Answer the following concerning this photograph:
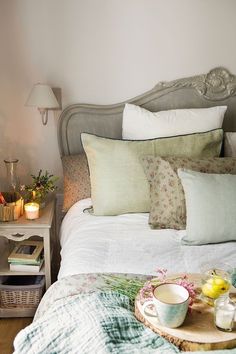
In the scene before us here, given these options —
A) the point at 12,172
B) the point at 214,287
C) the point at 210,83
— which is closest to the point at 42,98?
the point at 12,172

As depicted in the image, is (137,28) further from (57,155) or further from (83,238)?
(83,238)

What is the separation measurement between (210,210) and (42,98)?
1149 millimetres

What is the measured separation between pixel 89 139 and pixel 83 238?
1.77ft

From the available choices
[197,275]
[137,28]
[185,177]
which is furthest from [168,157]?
[137,28]

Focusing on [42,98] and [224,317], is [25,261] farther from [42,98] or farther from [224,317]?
[224,317]

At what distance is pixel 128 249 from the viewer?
1788 mm

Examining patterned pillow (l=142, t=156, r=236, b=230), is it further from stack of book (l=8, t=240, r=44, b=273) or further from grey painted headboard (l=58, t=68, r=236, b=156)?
stack of book (l=8, t=240, r=44, b=273)

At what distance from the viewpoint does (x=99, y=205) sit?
2.12 m

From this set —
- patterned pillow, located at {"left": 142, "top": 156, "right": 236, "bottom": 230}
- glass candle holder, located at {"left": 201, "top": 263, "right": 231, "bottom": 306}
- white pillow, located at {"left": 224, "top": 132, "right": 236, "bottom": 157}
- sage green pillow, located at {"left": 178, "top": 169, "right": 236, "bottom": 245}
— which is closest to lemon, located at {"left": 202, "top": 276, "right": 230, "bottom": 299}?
glass candle holder, located at {"left": 201, "top": 263, "right": 231, "bottom": 306}

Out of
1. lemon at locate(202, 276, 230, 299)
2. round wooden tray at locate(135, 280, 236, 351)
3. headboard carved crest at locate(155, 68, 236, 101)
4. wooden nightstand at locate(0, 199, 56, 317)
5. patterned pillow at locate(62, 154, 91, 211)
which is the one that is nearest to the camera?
round wooden tray at locate(135, 280, 236, 351)

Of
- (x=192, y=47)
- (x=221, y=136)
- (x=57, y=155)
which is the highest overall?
(x=192, y=47)

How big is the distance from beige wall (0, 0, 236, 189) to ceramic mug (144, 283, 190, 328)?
4.97ft

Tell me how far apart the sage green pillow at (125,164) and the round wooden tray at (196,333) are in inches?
33.3

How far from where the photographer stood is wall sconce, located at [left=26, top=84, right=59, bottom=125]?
2324 millimetres
